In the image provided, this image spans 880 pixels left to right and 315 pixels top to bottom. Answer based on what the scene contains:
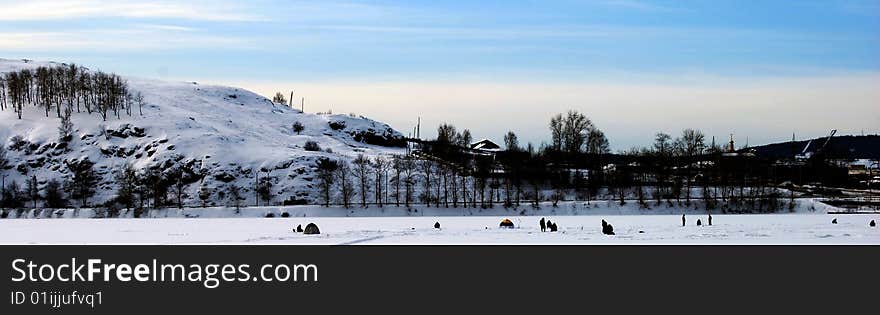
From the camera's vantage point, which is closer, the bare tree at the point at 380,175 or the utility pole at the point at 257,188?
the bare tree at the point at 380,175

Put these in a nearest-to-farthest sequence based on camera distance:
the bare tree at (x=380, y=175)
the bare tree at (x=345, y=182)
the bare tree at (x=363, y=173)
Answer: the bare tree at (x=345, y=182)
the bare tree at (x=363, y=173)
the bare tree at (x=380, y=175)

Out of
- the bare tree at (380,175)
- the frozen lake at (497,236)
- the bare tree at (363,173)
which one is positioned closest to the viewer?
the frozen lake at (497,236)

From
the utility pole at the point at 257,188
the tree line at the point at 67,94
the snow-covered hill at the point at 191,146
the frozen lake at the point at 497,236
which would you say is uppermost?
the tree line at the point at 67,94

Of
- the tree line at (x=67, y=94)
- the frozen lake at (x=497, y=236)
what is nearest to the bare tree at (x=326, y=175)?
the tree line at (x=67, y=94)

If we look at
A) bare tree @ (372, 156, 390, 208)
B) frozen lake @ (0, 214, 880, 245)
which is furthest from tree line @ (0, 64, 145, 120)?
frozen lake @ (0, 214, 880, 245)

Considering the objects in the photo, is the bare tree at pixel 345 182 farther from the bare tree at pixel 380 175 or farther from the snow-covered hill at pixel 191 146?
the snow-covered hill at pixel 191 146

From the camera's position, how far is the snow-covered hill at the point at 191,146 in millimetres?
106000

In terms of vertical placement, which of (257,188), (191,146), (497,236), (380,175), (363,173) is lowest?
(497,236)

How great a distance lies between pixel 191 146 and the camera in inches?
4528

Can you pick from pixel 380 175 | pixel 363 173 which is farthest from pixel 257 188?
pixel 380 175

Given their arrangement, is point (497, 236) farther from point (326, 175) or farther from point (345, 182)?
point (326, 175)

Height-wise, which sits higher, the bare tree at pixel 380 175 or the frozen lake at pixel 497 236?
the bare tree at pixel 380 175

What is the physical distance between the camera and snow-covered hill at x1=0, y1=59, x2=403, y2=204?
106m
